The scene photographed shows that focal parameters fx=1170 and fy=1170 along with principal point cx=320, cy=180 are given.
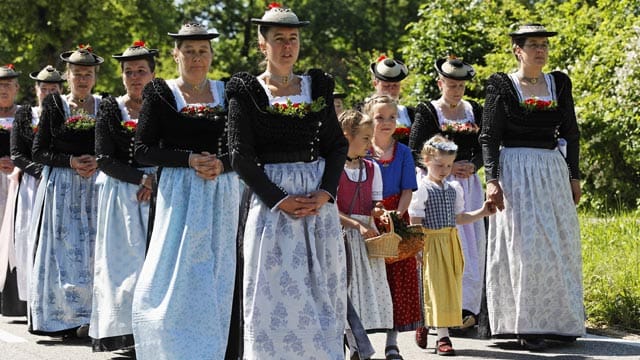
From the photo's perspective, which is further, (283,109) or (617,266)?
(617,266)

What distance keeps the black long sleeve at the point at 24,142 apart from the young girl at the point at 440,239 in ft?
12.7

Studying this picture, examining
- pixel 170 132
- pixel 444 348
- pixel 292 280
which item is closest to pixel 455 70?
pixel 444 348

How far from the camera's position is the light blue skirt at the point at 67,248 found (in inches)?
390

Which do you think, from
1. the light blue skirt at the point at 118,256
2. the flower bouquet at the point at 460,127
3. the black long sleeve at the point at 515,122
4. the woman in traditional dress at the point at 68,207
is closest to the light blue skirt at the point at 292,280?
the light blue skirt at the point at 118,256

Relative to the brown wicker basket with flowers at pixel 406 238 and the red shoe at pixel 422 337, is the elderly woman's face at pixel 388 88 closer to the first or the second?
the red shoe at pixel 422 337

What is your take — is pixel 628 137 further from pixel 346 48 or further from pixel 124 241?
pixel 346 48

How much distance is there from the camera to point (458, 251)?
885 centimetres

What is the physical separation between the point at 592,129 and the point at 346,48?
1299 inches

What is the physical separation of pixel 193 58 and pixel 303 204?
160 cm

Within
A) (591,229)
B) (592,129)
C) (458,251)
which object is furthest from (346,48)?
(458,251)

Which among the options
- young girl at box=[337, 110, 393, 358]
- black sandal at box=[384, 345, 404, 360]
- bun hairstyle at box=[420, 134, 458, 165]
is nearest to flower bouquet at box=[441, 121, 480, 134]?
bun hairstyle at box=[420, 134, 458, 165]

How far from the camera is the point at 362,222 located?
7914 millimetres

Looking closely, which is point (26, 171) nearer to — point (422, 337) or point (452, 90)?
point (452, 90)

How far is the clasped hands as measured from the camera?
20.7 ft
